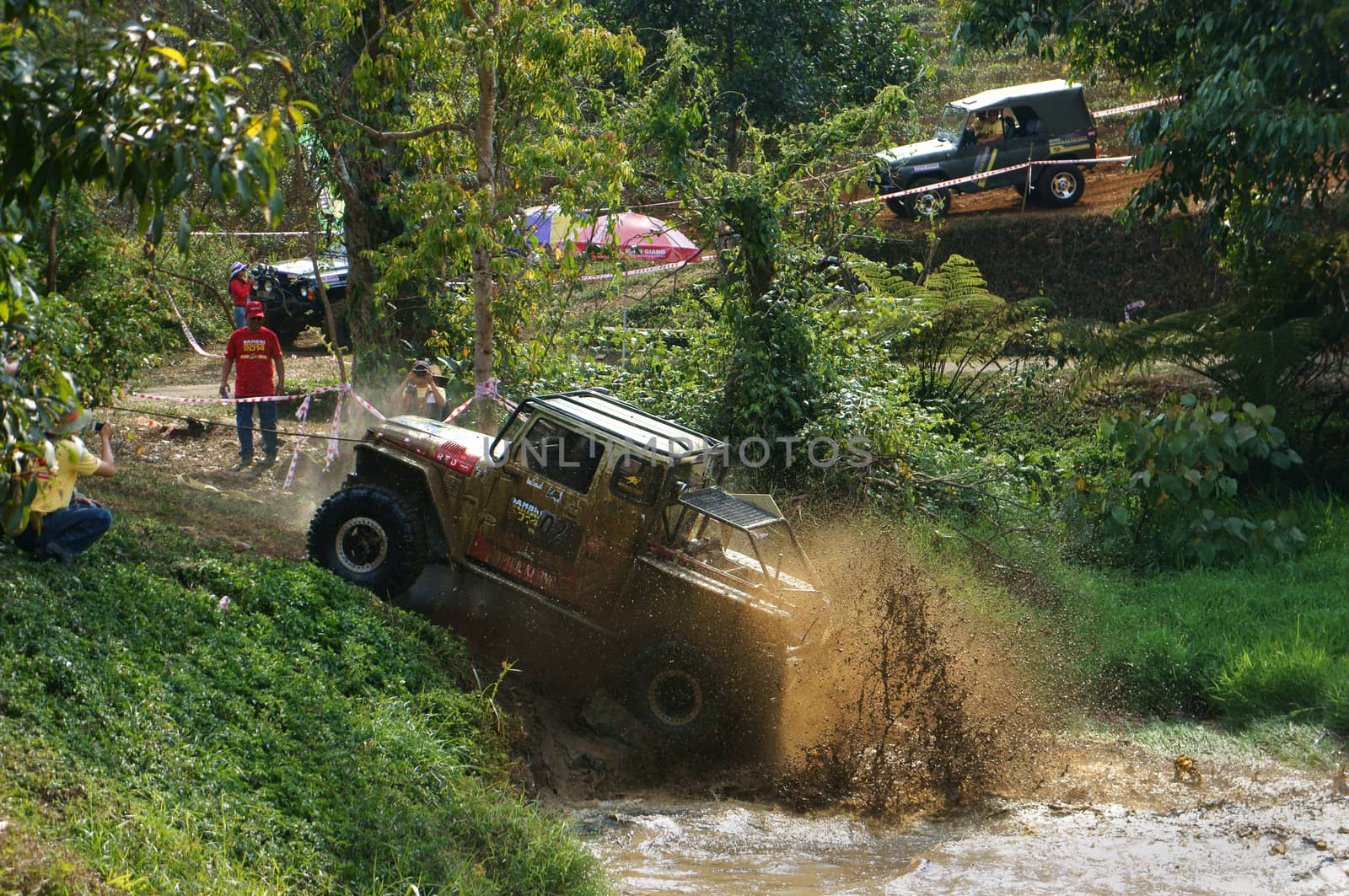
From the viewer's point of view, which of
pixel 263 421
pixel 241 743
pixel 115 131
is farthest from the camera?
pixel 263 421

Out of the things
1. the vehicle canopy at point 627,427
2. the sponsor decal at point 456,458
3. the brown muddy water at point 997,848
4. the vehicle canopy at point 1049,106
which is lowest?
the brown muddy water at point 997,848

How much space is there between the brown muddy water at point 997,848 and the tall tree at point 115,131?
161 inches

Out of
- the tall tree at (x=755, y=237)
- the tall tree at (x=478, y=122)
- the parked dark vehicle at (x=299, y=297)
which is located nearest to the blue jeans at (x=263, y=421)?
the tall tree at (x=478, y=122)

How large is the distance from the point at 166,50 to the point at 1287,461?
33.9ft

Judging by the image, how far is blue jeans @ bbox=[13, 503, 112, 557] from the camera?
649 centimetres

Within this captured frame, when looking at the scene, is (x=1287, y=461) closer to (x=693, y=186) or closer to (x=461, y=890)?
(x=693, y=186)

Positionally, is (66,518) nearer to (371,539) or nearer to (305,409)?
(371,539)

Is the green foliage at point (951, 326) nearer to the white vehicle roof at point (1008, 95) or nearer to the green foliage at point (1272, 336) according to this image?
the green foliage at point (1272, 336)

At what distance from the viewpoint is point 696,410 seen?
39.2 feet

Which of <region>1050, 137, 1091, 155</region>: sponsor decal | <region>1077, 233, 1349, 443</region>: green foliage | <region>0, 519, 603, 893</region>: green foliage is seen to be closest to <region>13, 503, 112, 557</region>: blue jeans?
<region>0, 519, 603, 893</region>: green foliage

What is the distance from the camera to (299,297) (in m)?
19.2

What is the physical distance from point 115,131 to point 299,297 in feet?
54.1

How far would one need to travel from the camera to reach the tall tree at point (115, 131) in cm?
331

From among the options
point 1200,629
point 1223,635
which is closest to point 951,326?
point 1200,629
